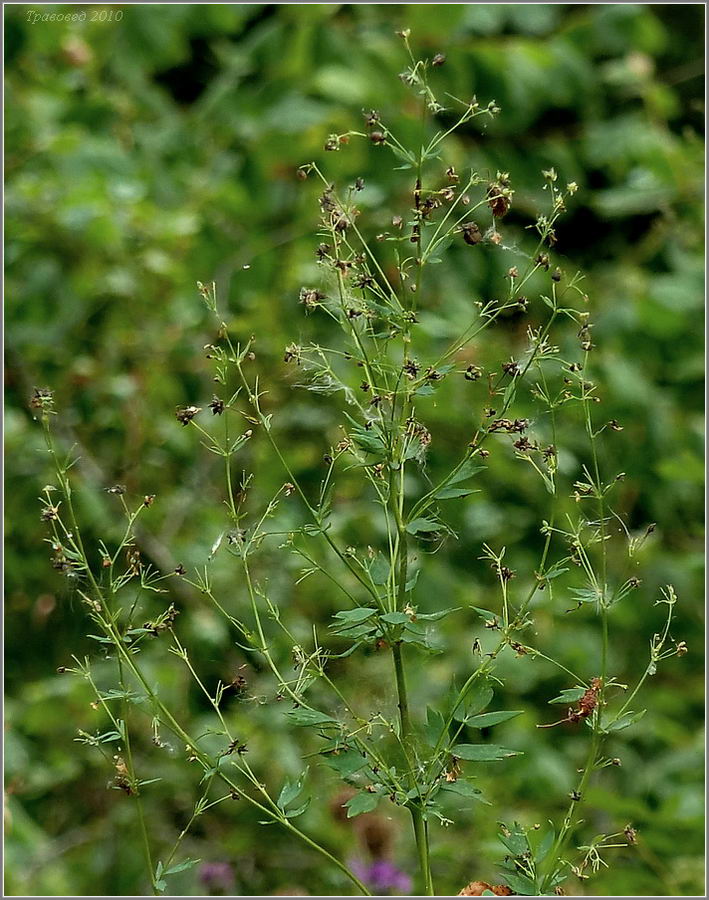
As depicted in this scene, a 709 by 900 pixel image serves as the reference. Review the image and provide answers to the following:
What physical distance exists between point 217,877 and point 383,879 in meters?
0.43

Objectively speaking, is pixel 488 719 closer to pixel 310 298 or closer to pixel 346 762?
pixel 346 762

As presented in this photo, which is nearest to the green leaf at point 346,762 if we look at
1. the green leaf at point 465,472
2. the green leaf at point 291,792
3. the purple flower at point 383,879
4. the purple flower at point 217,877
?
the green leaf at point 291,792

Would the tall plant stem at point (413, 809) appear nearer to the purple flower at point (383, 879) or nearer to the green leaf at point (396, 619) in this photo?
the green leaf at point (396, 619)

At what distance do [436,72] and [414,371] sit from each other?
1.45 meters

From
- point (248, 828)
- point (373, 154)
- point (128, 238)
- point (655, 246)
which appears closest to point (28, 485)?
point (128, 238)

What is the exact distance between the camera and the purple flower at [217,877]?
147 cm

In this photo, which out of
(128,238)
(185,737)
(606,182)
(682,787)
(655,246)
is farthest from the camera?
(606,182)

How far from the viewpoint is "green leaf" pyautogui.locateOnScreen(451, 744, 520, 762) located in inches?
19.3

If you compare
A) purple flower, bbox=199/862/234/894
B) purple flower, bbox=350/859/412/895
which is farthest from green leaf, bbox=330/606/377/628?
purple flower, bbox=199/862/234/894

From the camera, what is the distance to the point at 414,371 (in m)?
0.50

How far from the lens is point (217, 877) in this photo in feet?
4.86

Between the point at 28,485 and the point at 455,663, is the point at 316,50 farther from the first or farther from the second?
the point at 455,663

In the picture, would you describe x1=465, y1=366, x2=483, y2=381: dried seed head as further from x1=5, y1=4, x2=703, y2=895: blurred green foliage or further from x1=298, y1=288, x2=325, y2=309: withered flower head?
x1=5, y1=4, x2=703, y2=895: blurred green foliage

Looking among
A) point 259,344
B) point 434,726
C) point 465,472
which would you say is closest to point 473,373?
point 465,472
